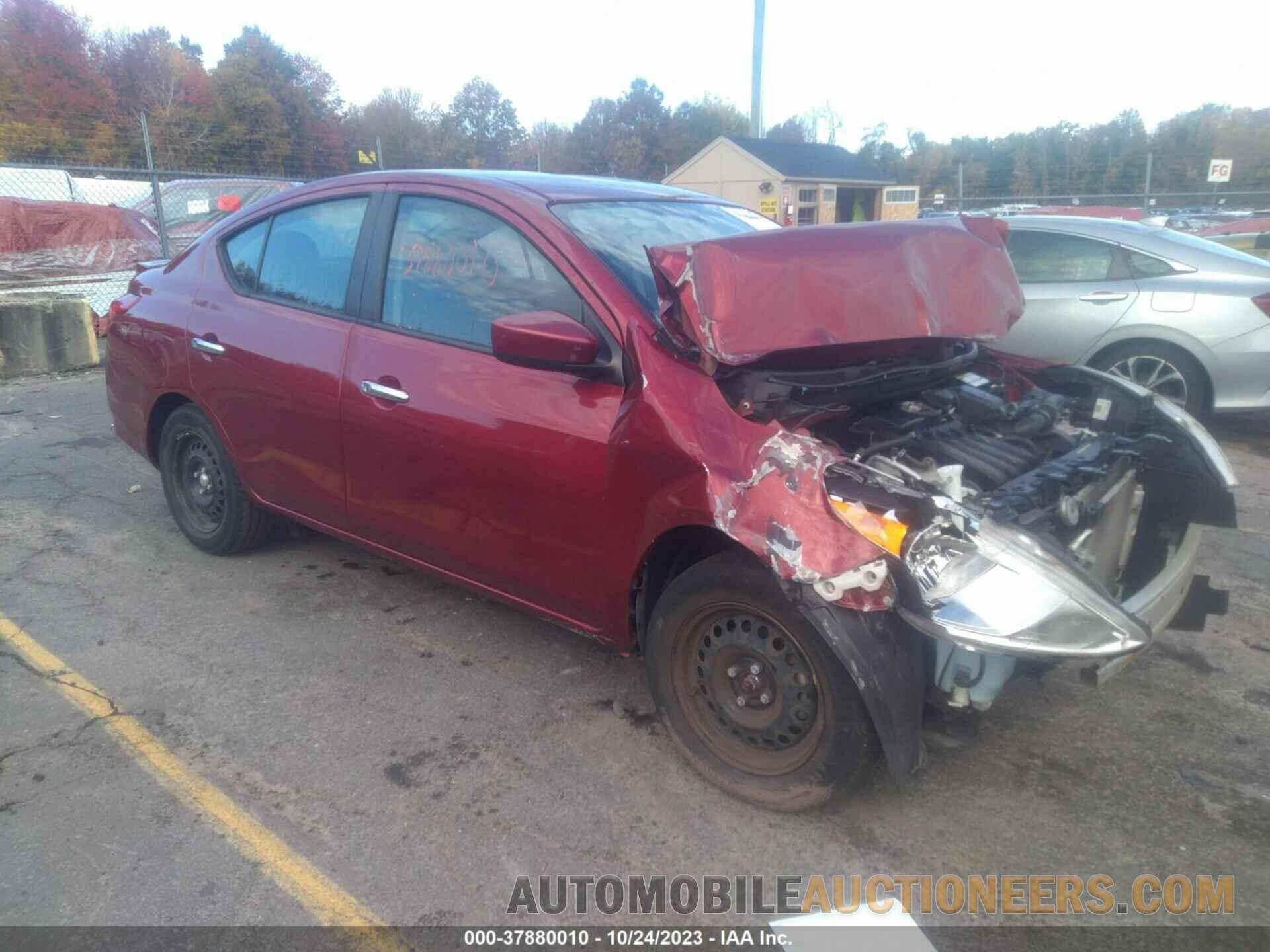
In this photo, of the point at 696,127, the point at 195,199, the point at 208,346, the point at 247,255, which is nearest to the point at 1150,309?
the point at 247,255

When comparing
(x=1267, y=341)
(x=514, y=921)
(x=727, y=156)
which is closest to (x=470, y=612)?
(x=514, y=921)

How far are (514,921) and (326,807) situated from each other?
0.78m

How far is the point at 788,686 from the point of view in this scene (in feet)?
9.12

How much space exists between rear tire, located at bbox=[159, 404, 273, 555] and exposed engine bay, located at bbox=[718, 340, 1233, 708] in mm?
2835

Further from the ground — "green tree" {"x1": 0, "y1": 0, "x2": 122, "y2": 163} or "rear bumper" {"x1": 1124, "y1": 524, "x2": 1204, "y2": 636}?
"green tree" {"x1": 0, "y1": 0, "x2": 122, "y2": 163}

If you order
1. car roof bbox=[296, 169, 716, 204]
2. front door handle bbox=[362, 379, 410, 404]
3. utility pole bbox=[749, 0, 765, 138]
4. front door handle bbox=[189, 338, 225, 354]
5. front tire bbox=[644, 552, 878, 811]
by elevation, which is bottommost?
front tire bbox=[644, 552, 878, 811]

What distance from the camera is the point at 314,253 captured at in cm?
406

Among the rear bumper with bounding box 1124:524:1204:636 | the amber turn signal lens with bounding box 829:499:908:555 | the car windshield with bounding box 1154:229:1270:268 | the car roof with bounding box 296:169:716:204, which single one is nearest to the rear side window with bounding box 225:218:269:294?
the car roof with bounding box 296:169:716:204

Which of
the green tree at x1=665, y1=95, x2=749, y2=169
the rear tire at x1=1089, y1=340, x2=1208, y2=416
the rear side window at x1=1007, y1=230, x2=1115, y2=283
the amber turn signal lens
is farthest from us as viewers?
the green tree at x1=665, y1=95, x2=749, y2=169

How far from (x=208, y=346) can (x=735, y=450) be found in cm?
284

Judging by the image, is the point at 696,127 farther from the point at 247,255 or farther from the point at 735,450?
the point at 735,450

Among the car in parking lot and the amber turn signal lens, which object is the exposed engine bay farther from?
the car in parking lot

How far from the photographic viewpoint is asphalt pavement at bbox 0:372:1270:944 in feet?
8.75

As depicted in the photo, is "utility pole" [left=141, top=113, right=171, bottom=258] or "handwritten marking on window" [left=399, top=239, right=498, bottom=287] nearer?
"handwritten marking on window" [left=399, top=239, right=498, bottom=287]
